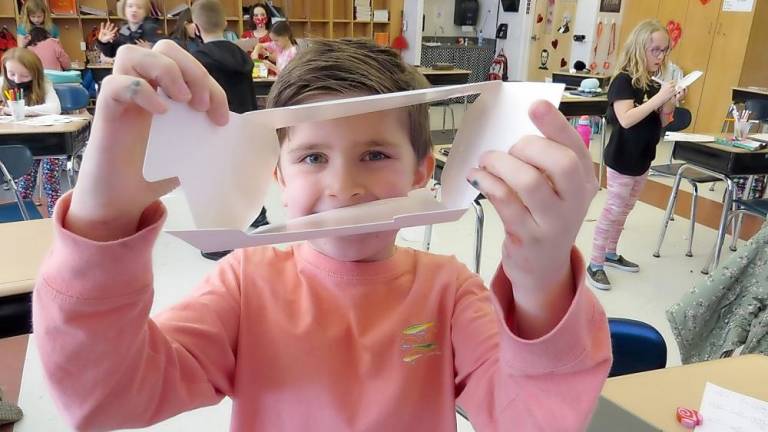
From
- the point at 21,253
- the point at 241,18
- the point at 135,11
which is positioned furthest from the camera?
the point at 241,18

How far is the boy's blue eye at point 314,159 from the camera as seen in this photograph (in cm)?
73

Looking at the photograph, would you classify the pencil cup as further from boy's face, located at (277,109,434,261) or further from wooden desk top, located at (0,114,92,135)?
boy's face, located at (277,109,434,261)

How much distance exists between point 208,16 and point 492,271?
209 centimetres

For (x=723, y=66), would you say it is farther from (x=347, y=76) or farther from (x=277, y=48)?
(x=347, y=76)

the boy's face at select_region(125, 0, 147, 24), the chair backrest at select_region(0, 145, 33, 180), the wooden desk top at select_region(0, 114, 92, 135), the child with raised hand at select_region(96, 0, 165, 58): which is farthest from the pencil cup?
the boy's face at select_region(125, 0, 147, 24)

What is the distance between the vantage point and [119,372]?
583mm

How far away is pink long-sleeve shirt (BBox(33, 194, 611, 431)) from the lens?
0.55 m

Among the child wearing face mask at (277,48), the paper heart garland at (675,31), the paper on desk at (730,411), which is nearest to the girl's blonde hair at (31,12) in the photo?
the child wearing face mask at (277,48)

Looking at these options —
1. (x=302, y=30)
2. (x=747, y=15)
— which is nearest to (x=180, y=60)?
(x=747, y=15)

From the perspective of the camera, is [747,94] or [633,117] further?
[747,94]

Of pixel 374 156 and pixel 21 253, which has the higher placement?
pixel 374 156

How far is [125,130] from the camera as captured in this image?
1.71 ft

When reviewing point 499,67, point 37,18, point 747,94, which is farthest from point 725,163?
point 499,67

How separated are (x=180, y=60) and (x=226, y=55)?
2.85 m
